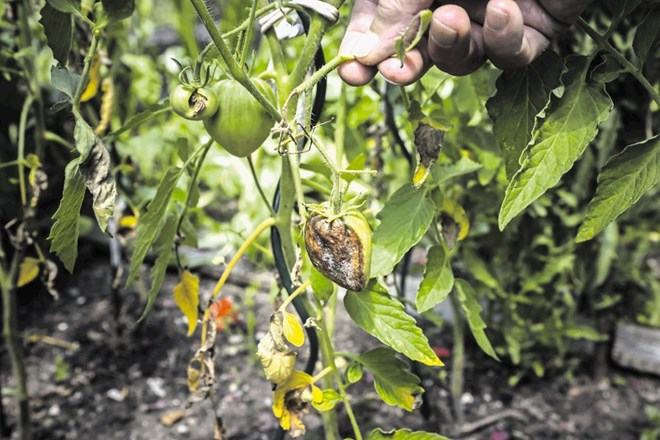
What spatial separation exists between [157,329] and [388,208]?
1007 mm

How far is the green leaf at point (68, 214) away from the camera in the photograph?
0.52m

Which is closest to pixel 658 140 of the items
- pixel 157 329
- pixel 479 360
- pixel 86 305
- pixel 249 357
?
pixel 479 360

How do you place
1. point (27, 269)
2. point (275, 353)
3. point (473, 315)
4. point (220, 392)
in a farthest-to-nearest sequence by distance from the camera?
point (220, 392), point (27, 269), point (473, 315), point (275, 353)

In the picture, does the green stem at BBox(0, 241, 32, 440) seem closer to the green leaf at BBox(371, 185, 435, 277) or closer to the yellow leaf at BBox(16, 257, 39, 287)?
the yellow leaf at BBox(16, 257, 39, 287)

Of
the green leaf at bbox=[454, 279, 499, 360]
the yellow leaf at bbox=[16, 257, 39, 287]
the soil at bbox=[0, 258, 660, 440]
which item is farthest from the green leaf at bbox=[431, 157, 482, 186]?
the yellow leaf at bbox=[16, 257, 39, 287]

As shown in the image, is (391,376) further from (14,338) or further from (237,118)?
(14,338)

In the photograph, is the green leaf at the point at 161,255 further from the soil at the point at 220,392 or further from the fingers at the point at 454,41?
the soil at the point at 220,392

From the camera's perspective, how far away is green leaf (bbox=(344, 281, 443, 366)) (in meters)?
0.55

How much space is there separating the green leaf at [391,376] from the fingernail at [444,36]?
12.3 inches

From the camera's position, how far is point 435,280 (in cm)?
69

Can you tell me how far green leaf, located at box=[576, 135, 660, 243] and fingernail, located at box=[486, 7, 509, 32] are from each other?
0.15 m

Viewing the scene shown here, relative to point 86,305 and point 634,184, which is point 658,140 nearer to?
point 634,184

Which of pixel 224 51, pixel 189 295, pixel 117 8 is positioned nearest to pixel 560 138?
pixel 224 51

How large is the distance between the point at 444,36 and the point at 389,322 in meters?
0.25
